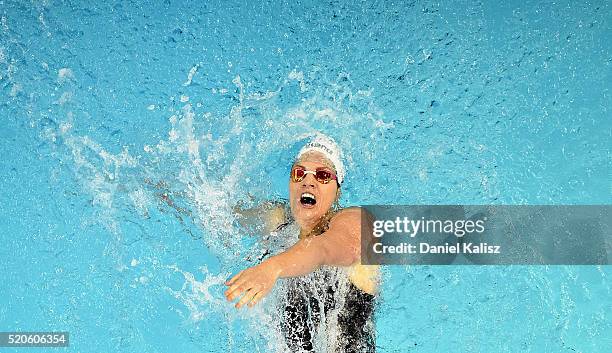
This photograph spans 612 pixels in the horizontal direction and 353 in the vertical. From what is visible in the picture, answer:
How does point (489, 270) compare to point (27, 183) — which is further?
point (27, 183)

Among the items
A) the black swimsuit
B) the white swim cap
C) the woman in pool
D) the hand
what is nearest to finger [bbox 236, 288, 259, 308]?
the hand

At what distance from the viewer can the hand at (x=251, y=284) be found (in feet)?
5.44

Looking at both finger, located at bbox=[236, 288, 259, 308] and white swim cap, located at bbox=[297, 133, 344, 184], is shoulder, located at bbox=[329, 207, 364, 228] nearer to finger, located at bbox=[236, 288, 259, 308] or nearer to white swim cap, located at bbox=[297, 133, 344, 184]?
white swim cap, located at bbox=[297, 133, 344, 184]

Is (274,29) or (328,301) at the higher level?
(274,29)

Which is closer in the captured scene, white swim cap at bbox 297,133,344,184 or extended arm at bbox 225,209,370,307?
extended arm at bbox 225,209,370,307

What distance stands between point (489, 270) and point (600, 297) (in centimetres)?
79

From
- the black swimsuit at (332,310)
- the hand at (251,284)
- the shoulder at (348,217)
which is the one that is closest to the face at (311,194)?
the shoulder at (348,217)

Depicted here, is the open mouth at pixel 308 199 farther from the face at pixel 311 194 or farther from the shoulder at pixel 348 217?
the shoulder at pixel 348 217

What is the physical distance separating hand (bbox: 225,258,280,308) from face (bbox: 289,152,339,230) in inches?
34.4

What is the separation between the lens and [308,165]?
2.63 m

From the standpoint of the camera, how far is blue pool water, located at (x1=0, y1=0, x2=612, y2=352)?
3736 mm

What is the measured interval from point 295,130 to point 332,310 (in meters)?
1.25

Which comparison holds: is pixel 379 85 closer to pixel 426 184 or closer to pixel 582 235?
pixel 426 184

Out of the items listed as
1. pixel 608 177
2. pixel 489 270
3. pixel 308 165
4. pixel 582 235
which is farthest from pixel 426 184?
pixel 308 165
